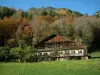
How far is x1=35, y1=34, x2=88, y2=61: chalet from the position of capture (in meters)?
50.3

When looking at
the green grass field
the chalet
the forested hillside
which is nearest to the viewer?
the green grass field

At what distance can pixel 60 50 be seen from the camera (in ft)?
169

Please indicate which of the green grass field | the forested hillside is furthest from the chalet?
the green grass field

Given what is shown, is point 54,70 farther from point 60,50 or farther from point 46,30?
point 46,30

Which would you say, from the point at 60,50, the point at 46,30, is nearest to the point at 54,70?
the point at 60,50

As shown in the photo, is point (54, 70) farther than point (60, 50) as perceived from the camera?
No

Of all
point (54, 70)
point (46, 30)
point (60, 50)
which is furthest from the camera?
point (46, 30)

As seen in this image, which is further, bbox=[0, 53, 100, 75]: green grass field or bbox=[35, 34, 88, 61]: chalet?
bbox=[35, 34, 88, 61]: chalet

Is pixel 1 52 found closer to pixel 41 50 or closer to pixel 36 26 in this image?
pixel 41 50

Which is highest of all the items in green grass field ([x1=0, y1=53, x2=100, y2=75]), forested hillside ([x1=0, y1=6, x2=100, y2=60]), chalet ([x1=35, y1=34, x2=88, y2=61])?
forested hillside ([x1=0, y1=6, x2=100, y2=60])

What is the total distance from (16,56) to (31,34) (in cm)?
2823

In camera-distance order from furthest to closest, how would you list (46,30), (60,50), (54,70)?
(46,30) → (60,50) → (54,70)

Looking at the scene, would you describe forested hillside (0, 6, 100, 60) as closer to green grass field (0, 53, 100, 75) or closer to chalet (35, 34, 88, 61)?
chalet (35, 34, 88, 61)

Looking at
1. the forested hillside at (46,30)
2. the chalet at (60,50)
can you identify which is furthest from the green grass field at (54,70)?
the forested hillside at (46,30)
